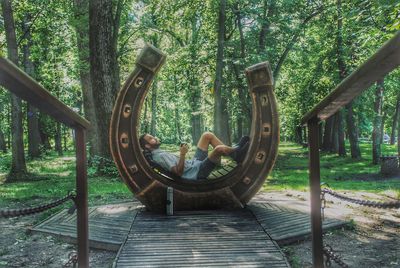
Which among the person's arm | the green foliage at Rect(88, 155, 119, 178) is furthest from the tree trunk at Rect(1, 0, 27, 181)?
the person's arm

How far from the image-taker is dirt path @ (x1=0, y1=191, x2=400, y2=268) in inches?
191

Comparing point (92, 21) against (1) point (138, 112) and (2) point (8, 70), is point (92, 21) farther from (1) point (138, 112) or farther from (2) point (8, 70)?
(2) point (8, 70)

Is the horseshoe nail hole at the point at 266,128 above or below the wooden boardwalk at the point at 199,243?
above

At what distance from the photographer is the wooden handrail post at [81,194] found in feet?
13.0

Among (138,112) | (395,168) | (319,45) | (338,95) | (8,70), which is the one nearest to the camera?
(8,70)

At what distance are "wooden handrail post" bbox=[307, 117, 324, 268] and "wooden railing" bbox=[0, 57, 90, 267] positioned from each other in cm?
205

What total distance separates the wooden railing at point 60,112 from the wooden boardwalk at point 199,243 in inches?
27.4

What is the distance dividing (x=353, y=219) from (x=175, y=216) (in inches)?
107

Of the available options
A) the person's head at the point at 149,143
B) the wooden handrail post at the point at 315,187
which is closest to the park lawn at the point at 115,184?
the person's head at the point at 149,143

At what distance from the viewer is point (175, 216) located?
6.90 meters

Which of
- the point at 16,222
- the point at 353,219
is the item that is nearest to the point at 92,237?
the point at 16,222

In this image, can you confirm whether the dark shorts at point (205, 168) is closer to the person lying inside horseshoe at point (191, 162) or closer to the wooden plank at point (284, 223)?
the person lying inside horseshoe at point (191, 162)

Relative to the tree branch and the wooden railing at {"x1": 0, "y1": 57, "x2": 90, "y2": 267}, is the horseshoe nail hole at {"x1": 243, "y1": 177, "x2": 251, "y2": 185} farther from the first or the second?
the tree branch

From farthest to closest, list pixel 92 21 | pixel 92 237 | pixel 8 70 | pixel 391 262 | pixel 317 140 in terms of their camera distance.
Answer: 1. pixel 92 21
2. pixel 92 237
3. pixel 391 262
4. pixel 317 140
5. pixel 8 70
